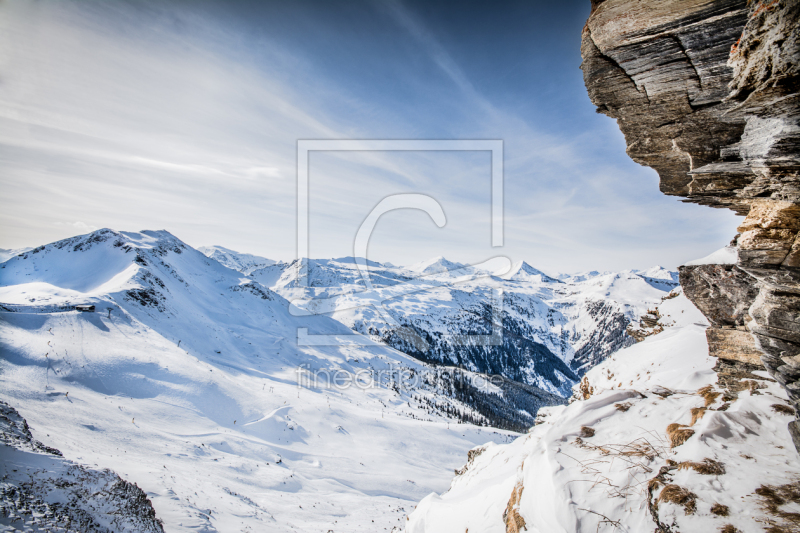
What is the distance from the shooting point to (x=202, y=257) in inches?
4894

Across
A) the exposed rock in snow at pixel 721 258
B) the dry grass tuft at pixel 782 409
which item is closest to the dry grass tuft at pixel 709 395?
the dry grass tuft at pixel 782 409

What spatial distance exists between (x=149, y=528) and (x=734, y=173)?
66.9ft

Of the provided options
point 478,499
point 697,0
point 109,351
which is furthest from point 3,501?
point 109,351

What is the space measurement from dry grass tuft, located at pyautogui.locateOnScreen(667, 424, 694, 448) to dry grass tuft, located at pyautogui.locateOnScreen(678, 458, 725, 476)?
32.2 inches

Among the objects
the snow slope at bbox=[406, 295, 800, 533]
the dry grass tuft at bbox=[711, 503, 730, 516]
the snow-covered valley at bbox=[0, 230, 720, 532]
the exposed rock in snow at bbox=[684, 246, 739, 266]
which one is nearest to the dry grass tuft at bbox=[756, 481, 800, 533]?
the snow slope at bbox=[406, 295, 800, 533]

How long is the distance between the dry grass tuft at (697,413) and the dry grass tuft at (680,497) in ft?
8.76

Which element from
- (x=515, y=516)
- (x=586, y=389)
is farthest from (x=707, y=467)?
(x=586, y=389)

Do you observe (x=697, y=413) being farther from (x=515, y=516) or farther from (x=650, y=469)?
(x=515, y=516)

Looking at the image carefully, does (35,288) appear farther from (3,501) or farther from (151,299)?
(3,501)

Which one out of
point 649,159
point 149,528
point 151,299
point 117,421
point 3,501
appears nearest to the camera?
point 3,501

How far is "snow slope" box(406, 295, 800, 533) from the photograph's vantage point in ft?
19.8

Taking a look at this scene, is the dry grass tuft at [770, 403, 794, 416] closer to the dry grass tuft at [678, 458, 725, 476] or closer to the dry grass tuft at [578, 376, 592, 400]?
the dry grass tuft at [678, 458, 725, 476]

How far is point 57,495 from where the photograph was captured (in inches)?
407

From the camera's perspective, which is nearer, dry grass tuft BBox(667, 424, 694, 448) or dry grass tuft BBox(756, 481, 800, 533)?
dry grass tuft BBox(756, 481, 800, 533)
